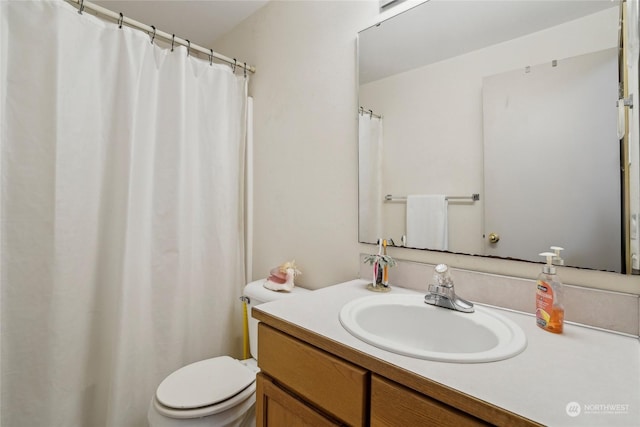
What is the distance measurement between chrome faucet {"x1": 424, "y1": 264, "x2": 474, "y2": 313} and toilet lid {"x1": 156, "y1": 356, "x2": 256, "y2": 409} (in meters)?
0.78

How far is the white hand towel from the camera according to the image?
3.56 feet

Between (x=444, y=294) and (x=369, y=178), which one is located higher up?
(x=369, y=178)

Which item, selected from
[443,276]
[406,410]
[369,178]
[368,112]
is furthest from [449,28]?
[406,410]

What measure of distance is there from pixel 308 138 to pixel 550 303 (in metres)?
1.17

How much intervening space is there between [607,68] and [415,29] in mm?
627

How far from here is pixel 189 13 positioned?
182 cm

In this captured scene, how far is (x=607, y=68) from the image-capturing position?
797 millimetres

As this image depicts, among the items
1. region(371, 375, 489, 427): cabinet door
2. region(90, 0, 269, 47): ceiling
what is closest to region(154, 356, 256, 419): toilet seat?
region(371, 375, 489, 427): cabinet door

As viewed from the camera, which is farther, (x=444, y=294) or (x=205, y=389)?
(x=205, y=389)

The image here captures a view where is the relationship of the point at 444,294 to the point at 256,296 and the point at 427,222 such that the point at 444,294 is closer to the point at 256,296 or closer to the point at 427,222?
the point at 427,222

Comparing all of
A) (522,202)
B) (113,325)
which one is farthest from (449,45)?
(113,325)

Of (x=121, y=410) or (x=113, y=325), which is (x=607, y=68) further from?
(x=121, y=410)

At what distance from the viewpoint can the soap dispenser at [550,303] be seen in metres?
0.75

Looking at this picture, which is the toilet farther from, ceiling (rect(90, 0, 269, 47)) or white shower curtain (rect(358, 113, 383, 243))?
ceiling (rect(90, 0, 269, 47))
